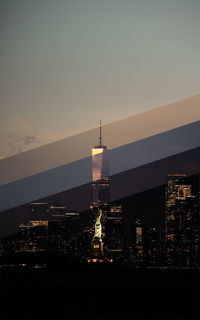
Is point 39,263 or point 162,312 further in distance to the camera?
point 39,263

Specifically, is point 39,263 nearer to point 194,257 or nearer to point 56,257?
point 56,257

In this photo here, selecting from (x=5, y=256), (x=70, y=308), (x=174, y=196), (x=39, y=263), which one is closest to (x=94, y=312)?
(x=70, y=308)

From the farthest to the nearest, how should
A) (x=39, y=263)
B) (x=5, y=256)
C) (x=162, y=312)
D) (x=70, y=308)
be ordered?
(x=39, y=263), (x=5, y=256), (x=70, y=308), (x=162, y=312)

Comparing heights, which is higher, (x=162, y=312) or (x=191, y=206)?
(x=191, y=206)

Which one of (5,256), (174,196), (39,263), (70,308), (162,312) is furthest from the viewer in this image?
(174,196)

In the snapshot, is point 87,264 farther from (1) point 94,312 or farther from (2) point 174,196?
(1) point 94,312

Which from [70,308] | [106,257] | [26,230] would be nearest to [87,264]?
[106,257]
